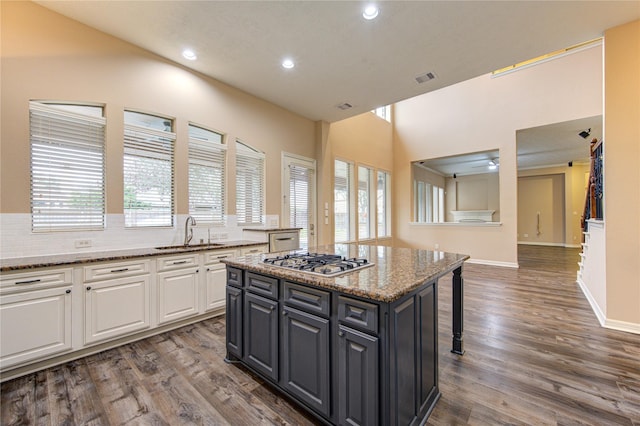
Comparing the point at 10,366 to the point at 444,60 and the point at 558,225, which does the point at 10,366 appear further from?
the point at 558,225

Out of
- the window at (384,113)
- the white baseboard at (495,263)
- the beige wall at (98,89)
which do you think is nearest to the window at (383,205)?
the window at (384,113)

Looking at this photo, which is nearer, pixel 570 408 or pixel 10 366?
pixel 570 408

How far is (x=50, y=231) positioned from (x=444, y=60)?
15.5 feet

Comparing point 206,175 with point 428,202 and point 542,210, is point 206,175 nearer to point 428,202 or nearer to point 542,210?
point 428,202

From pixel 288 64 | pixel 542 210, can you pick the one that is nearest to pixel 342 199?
pixel 288 64

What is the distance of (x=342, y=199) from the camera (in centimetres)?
633

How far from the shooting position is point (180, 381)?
209 centimetres

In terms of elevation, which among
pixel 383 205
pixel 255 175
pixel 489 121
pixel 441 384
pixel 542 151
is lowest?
pixel 441 384

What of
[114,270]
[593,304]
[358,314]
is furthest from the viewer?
[593,304]

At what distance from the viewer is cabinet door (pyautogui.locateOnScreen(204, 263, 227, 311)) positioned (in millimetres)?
3336

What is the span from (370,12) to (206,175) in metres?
2.81

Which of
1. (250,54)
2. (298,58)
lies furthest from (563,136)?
(250,54)

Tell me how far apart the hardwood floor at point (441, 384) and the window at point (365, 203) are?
3924mm

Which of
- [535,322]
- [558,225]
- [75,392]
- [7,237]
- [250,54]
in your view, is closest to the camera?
[75,392]
